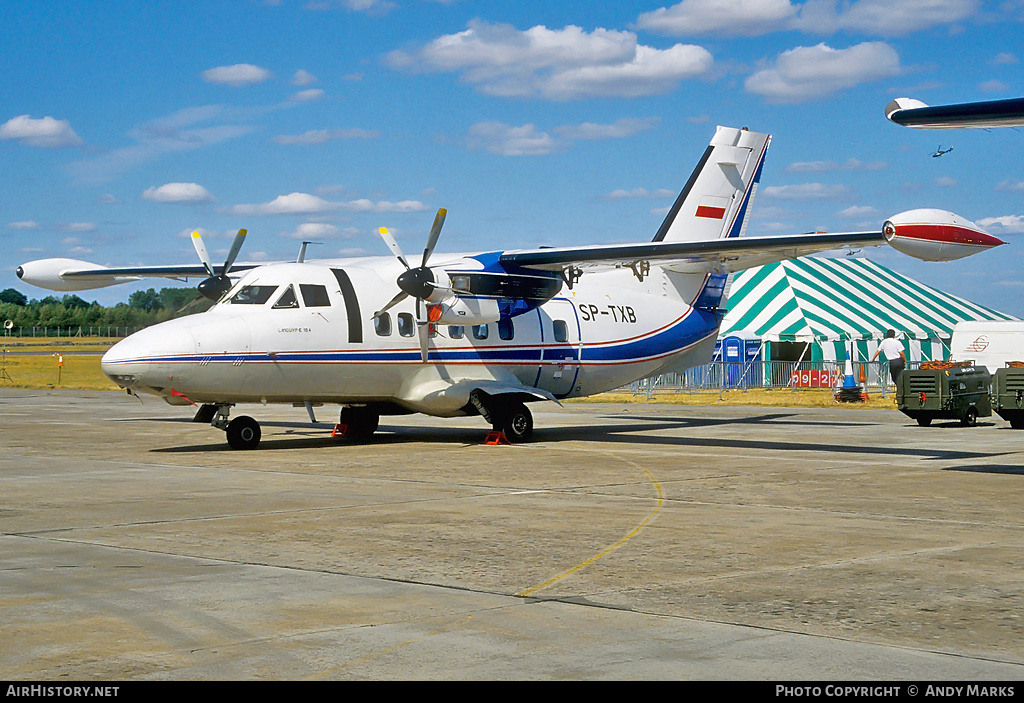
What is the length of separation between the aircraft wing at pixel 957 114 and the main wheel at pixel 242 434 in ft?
39.1

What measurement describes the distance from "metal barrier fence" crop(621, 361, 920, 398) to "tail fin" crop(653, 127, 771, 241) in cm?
1512

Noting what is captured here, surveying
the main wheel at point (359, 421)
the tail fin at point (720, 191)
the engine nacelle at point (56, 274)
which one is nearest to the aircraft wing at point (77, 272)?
the engine nacelle at point (56, 274)

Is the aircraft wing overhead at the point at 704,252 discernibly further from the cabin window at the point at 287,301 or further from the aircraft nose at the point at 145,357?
the aircraft nose at the point at 145,357

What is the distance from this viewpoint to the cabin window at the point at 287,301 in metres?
18.0

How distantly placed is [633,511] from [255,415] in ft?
68.7

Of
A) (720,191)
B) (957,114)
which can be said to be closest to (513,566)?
(957,114)

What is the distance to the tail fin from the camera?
77.5 ft

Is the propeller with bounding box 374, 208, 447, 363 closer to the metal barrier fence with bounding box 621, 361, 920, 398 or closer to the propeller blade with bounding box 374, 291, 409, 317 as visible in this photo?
the propeller blade with bounding box 374, 291, 409, 317

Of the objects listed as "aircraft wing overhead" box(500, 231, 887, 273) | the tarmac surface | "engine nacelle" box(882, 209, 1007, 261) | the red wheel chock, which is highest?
"aircraft wing overhead" box(500, 231, 887, 273)

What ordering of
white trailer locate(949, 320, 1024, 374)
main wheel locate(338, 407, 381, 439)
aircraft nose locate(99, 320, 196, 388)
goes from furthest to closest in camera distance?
white trailer locate(949, 320, 1024, 374), main wheel locate(338, 407, 381, 439), aircraft nose locate(99, 320, 196, 388)

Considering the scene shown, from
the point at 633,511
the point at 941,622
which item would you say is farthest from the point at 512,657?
the point at 633,511

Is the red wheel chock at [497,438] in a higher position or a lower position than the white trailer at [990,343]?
lower

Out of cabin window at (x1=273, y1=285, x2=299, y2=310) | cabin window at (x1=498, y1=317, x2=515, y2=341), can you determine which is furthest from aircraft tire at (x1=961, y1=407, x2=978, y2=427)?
cabin window at (x1=273, y1=285, x2=299, y2=310)
